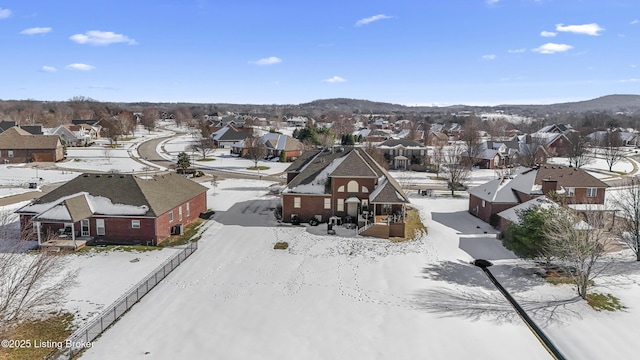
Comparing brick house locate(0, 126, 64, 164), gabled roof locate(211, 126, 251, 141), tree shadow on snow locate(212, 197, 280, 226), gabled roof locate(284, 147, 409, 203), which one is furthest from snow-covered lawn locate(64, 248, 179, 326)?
gabled roof locate(211, 126, 251, 141)

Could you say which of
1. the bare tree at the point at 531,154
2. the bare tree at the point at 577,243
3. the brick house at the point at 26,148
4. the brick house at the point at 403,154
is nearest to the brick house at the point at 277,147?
the brick house at the point at 403,154

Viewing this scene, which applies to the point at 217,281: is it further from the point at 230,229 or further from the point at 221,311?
the point at 230,229

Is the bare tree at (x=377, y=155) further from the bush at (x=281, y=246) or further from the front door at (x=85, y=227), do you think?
the front door at (x=85, y=227)

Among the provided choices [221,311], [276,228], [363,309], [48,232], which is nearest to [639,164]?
[276,228]

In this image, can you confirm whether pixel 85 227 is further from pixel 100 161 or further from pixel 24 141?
pixel 24 141

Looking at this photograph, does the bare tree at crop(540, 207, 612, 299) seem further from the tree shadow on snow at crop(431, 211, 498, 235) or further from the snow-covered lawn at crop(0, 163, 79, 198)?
the snow-covered lawn at crop(0, 163, 79, 198)

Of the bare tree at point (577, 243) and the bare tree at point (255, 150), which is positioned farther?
the bare tree at point (255, 150)

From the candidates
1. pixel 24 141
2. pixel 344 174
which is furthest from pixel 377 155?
pixel 24 141
